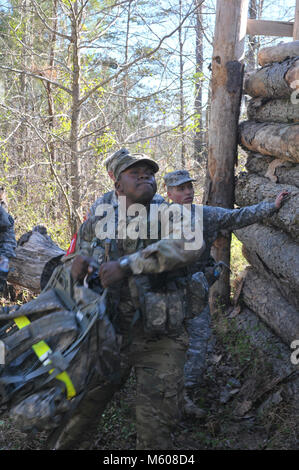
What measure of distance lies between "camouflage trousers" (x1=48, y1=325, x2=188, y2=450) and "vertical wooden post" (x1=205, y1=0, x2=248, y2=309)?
105 inches

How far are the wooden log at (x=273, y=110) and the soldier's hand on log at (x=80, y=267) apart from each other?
8.71 feet

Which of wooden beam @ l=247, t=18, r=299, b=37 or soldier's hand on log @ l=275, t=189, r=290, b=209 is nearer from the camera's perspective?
soldier's hand on log @ l=275, t=189, r=290, b=209

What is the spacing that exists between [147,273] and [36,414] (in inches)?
41.6

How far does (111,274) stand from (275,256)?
217cm

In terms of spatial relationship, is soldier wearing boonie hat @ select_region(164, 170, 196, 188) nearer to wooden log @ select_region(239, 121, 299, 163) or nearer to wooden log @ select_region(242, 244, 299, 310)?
wooden log @ select_region(239, 121, 299, 163)

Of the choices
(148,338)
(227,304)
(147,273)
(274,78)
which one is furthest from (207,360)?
(274,78)

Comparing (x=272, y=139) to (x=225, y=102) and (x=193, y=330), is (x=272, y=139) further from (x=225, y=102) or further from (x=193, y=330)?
(x=193, y=330)

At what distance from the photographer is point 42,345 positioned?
2.84m

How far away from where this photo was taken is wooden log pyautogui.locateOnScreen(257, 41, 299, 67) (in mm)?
4402

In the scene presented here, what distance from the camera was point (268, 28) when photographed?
5.37 m

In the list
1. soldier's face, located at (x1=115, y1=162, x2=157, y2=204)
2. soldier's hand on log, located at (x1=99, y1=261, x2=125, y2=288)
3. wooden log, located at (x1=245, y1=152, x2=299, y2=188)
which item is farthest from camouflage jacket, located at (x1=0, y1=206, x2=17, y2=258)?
wooden log, located at (x1=245, y1=152, x2=299, y2=188)

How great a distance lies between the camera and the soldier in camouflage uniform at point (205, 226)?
3.79 metres

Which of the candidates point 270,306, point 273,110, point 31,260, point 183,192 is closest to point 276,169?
point 273,110

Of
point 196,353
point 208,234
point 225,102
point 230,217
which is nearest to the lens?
point 230,217
